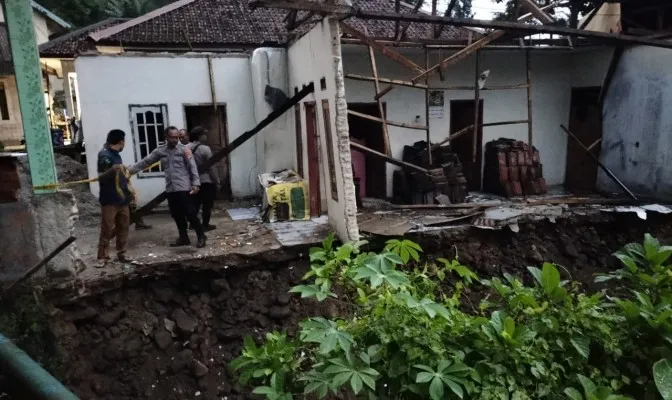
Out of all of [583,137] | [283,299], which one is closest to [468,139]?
[583,137]

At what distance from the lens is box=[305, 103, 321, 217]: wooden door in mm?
7328

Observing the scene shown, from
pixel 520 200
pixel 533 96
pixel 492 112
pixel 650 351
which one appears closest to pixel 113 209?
pixel 650 351

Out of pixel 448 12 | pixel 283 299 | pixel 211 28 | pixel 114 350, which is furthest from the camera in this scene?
pixel 211 28

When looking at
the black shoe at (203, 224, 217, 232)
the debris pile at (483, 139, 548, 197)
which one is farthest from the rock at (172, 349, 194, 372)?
the debris pile at (483, 139, 548, 197)

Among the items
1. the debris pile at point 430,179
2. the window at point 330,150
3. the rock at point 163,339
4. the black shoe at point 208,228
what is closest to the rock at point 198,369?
the rock at point 163,339

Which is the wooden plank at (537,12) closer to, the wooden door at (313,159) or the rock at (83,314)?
the wooden door at (313,159)

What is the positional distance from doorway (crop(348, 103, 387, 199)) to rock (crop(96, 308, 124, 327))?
17.2 feet

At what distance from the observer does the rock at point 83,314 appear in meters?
4.99

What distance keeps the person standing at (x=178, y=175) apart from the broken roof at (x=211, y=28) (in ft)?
14.4

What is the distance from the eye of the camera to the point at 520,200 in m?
8.82

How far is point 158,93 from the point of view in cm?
838

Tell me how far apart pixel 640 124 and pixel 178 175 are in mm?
8418

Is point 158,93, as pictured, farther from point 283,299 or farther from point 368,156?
point 283,299

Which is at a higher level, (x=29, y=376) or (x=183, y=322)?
(x=29, y=376)
